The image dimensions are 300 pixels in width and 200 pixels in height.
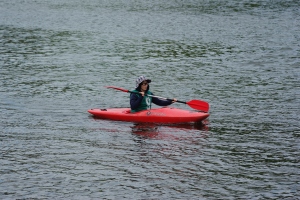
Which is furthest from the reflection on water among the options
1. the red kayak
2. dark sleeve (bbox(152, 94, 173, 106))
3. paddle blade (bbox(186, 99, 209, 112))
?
dark sleeve (bbox(152, 94, 173, 106))

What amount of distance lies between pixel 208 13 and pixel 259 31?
11.9 m

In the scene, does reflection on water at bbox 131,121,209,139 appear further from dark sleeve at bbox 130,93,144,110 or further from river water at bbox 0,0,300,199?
dark sleeve at bbox 130,93,144,110

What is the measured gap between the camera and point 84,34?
1683 inches

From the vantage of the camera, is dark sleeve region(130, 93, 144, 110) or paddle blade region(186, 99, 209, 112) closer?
dark sleeve region(130, 93, 144, 110)

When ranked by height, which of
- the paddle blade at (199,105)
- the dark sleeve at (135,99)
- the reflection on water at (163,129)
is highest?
the dark sleeve at (135,99)

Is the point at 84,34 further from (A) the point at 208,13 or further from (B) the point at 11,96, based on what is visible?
(B) the point at 11,96

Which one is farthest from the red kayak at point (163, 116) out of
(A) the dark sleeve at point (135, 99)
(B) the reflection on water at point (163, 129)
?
(A) the dark sleeve at point (135, 99)

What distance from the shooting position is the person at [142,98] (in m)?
17.6

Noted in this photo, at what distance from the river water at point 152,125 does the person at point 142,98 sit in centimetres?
75

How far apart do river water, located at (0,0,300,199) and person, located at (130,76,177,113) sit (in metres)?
0.75

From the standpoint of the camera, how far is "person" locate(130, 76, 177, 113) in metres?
17.6

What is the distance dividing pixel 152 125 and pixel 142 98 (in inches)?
36.0

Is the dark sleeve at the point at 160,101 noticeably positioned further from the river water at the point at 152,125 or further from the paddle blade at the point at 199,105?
the river water at the point at 152,125

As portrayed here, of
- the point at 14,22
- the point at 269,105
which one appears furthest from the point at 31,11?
the point at 269,105
